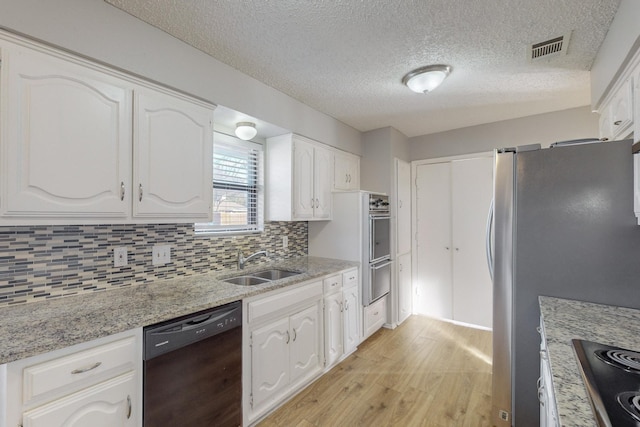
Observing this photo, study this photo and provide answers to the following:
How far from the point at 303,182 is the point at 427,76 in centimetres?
139

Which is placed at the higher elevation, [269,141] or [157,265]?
[269,141]

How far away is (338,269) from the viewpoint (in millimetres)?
2580

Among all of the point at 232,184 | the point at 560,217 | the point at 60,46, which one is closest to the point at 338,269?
the point at 232,184

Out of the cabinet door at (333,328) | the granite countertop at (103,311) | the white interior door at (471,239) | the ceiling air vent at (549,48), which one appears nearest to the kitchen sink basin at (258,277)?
the granite countertop at (103,311)

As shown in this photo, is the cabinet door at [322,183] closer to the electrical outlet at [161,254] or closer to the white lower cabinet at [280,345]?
the white lower cabinet at [280,345]

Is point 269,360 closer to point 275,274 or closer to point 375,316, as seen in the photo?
point 275,274

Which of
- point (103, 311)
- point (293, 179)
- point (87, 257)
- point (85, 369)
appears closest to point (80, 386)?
point (85, 369)

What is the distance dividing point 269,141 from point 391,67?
1305 mm

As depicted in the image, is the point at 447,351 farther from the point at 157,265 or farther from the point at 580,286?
the point at 157,265

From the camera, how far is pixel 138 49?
1.57 m

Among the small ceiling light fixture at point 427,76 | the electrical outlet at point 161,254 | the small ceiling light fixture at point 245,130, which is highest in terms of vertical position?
the small ceiling light fixture at point 427,76

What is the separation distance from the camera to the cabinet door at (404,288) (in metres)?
3.55

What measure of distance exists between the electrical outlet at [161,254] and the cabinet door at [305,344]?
1000 millimetres

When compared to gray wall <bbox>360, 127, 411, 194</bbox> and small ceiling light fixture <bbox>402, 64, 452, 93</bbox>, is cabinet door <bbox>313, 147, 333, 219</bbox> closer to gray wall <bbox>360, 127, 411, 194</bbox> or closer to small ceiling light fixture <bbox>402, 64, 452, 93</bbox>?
gray wall <bbox>360, 127, 411, 194</bbox>
